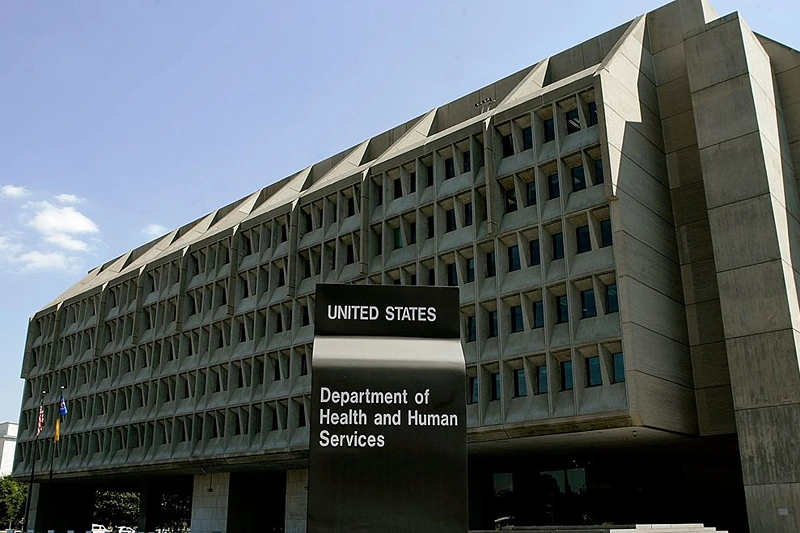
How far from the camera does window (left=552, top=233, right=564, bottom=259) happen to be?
3328 cm

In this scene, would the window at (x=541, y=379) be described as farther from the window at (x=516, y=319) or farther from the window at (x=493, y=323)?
the window at (x=493, y=323)

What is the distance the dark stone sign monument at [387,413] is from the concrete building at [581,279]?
80.2 feet

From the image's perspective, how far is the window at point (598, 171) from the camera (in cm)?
3253

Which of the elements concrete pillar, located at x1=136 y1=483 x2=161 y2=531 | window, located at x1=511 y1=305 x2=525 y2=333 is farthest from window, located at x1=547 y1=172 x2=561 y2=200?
concrete pillar, located at x1=136 y1=483 x2=161 y2=531

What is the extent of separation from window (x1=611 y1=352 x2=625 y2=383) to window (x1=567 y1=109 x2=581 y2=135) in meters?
10.3

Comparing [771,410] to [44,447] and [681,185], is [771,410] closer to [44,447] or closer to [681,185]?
[681,185]

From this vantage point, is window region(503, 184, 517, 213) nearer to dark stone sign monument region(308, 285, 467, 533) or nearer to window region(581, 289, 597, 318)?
window region(581, 289, 597, 318)

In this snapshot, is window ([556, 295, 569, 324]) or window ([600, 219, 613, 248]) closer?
window ([600, 219, 613, 248])

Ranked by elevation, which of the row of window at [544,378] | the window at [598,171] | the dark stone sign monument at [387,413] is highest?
the window at [598,171]

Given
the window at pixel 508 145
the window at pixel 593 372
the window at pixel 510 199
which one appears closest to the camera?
the window at pixel 593 372

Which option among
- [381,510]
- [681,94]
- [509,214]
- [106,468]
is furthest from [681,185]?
[106,468]

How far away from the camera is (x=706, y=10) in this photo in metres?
36.4

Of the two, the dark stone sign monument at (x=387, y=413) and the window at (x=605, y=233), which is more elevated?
the window at (x=605, y=233)

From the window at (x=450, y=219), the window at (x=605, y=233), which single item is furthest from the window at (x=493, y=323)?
the window at (x=605, y=233)
